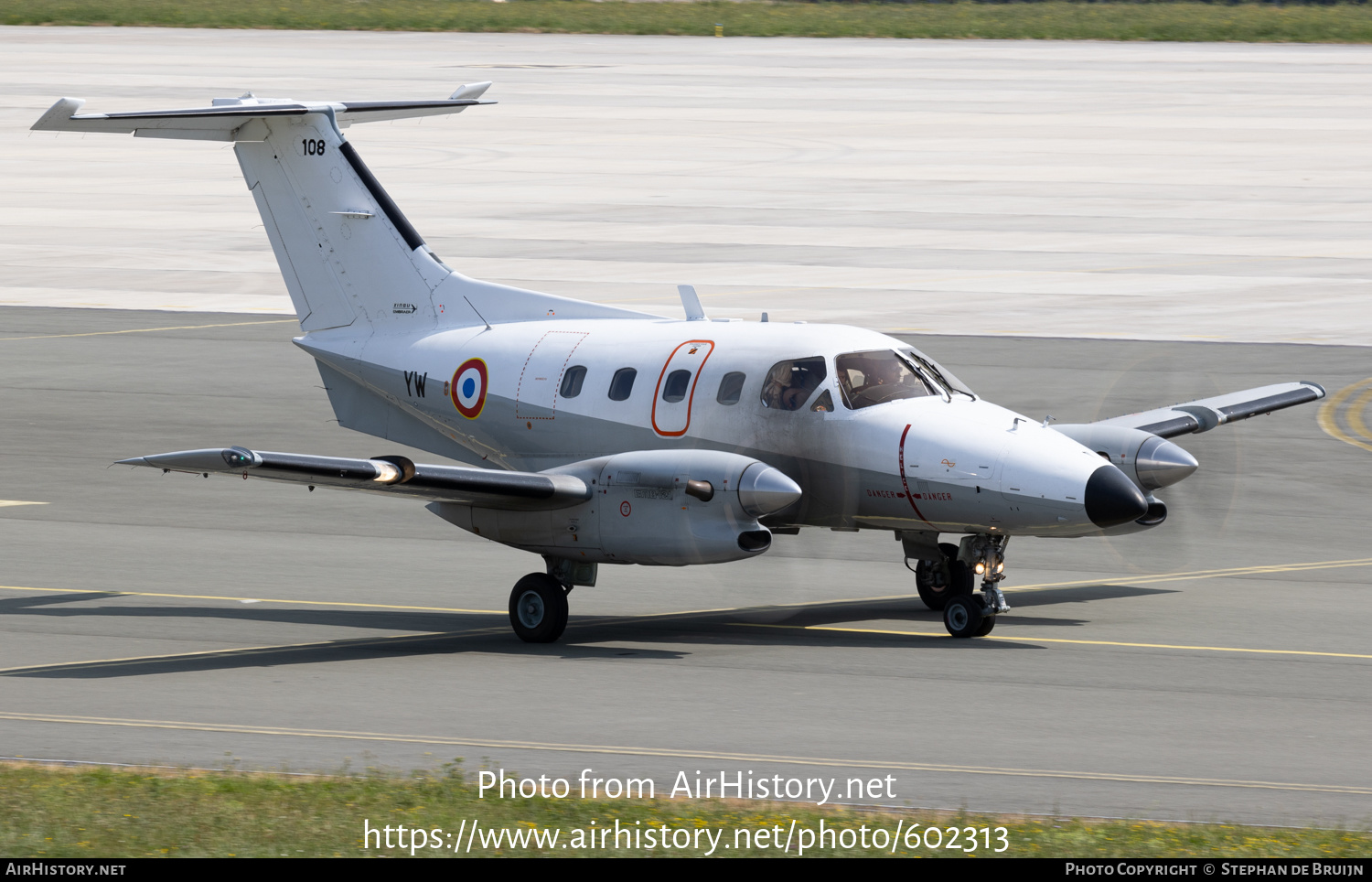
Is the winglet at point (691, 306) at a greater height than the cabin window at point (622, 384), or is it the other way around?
the winglet at point (691, 306)

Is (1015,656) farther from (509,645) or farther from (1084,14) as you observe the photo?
(1084,14)

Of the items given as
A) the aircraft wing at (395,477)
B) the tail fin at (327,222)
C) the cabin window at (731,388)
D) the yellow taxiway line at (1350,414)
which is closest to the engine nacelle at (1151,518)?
the cabin window at (731,388)

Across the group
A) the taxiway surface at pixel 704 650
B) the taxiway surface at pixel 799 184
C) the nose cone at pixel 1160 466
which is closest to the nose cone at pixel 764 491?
the taxiway surface at pixel 704 650

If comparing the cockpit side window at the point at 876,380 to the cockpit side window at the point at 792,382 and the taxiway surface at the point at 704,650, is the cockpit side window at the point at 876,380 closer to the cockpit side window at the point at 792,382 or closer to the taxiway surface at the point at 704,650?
the cockpit side window at the point at 792,382

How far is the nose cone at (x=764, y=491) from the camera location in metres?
17.0

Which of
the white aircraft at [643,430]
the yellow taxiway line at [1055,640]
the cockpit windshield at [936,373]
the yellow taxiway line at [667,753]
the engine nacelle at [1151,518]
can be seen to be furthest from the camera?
the cockpit windshield at [936,373]

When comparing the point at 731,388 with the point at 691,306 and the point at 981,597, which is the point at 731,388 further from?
the point at 981,597

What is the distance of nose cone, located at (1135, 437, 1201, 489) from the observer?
62.5 ft

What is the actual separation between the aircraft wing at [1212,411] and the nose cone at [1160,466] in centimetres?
70

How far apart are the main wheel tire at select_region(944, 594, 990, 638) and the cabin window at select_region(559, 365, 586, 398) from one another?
4234mm

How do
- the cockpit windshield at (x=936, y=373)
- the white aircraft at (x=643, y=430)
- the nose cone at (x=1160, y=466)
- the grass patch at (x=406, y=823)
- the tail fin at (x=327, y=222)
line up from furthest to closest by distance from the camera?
the tail fin at (x=327, y=222)
the nose cone at (x=1160, y=466)
the cockpit windshield at (x=936, y=373)
the white aircraft at (x=643, y=430)
the grass patch at (x=406, y=823)

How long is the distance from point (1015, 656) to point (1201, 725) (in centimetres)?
270

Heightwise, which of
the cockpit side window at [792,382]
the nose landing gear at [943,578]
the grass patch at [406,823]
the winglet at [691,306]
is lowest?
the nose landing gear at [943,578]

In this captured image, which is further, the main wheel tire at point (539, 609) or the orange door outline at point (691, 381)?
the orange door outline at point (691, 381)
